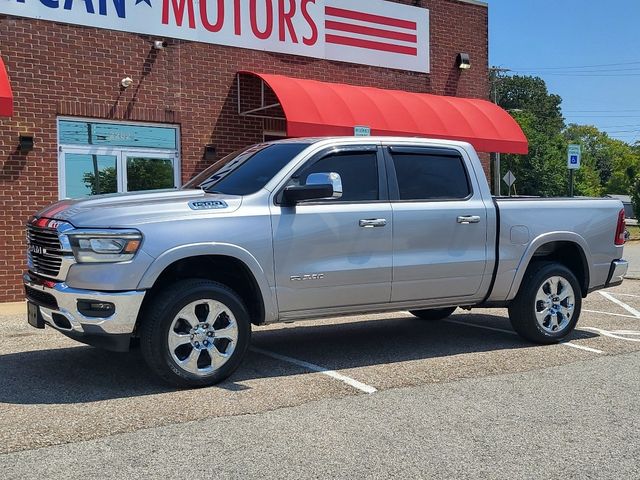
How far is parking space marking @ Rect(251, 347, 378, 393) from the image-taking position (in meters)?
5.62

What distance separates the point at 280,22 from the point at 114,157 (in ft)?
13.6

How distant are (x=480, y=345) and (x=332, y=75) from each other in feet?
26.3

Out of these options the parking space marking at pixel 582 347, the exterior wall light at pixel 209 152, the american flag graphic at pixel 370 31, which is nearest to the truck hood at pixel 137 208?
the parking space marking at pixel 582 347

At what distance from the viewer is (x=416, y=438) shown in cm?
443

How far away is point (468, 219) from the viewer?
6684mm

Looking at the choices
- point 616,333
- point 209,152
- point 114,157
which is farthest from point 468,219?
point 114,157

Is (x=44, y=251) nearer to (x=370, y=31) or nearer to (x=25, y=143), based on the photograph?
(x=25, y=143)

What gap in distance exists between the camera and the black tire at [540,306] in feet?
23.6

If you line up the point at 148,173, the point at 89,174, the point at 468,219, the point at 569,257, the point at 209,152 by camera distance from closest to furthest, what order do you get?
1. the point at 468,219
2. the point at 569,257
3. the point at 89,174
4. the point at 148,173
5. the point at 209,152

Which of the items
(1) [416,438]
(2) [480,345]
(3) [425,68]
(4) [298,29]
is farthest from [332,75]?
(1) [416,438]

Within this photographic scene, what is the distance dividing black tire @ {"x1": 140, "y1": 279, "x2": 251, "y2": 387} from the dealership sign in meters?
7.33

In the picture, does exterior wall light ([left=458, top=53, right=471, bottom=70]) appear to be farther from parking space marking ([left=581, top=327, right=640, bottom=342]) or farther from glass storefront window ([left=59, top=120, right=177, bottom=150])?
parking space marking ([left=581, top=327, right=640, bottom=342])

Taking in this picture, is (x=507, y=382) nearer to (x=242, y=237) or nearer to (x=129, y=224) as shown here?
(x=242, y=237)

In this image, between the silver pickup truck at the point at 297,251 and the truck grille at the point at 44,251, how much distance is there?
0.02 m
